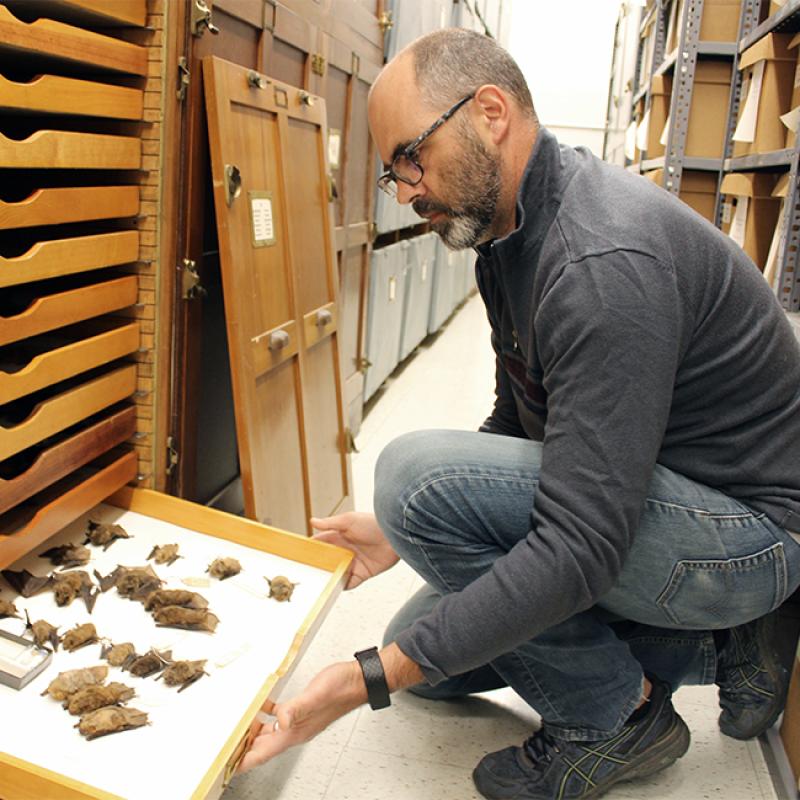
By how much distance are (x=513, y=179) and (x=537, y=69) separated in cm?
844

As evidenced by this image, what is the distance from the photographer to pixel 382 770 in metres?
1.35

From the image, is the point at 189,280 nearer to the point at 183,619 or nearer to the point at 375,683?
the point at 183,619

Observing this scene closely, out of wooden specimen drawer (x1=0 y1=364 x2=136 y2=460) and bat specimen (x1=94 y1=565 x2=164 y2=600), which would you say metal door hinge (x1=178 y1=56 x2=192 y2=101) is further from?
bat specimen (x1=94 y1=565 x2=164 y2=600)

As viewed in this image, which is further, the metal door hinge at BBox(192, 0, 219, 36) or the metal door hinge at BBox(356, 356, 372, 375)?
the metal door hinge at BBox(356, 356, 372, 375)

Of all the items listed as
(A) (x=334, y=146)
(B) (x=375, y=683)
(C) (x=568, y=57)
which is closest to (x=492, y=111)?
(B) (x=375, y=683)

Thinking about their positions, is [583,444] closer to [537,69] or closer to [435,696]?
[435,696]

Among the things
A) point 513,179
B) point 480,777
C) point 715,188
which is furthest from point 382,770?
point 715,188

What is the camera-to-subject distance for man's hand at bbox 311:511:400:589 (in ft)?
4.64

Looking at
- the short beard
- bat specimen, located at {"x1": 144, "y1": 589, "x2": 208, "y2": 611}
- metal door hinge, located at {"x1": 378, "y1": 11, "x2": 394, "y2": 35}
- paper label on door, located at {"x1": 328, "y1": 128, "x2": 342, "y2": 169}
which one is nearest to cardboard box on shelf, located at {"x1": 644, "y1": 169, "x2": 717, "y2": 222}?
metal door hinge, located at {"x1": 378, "y1": 11, "x2": 394, "y2": 35}

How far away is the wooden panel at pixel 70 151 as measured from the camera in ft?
3.48

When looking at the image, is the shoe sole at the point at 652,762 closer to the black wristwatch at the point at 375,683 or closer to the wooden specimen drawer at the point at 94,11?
the black wristwatch at the point at 375,683

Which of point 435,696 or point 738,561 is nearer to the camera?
point 738,561

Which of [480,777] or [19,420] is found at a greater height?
[19,420]

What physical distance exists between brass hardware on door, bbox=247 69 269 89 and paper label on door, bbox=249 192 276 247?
0.68 ft
